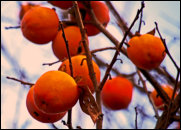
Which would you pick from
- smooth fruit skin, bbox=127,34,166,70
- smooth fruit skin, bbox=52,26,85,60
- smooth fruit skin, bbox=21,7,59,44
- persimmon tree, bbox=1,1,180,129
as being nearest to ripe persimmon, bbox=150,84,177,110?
persimmon tree, bbox=1,1,180,129

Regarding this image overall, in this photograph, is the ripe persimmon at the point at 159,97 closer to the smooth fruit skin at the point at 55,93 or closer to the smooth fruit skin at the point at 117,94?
the smooth fruit skin at the point at 117,94

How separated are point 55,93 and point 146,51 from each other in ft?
1.91

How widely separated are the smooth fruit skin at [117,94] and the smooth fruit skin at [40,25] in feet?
2.11

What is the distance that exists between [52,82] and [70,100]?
0.29 ft

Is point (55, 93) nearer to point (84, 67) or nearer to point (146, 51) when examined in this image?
point (84, 67)

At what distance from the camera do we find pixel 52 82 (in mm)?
1049

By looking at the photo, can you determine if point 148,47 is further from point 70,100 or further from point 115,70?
point 115,70

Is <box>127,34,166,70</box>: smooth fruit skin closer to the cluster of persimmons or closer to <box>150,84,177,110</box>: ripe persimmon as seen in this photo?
the cluster of persimmons

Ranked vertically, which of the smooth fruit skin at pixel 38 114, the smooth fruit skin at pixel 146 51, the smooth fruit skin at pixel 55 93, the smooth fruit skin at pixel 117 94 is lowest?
the smooth fruit skin at pixel 117 94

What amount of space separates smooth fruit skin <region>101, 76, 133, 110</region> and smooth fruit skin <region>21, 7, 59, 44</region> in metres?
0.64

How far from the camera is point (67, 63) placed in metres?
1.26

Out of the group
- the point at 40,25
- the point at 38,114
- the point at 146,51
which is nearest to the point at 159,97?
the point at 146,51

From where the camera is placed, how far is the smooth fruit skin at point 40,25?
1.59m

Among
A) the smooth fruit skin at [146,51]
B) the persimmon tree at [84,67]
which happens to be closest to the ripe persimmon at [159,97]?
the persimmon tree at [84,67]
